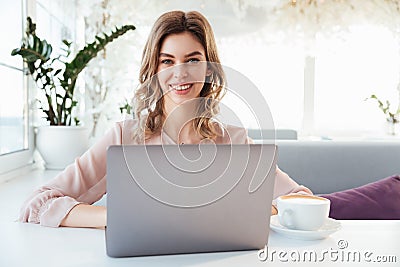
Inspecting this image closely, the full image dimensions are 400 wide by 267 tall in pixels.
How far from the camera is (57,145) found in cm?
246

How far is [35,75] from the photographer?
8.59 ft

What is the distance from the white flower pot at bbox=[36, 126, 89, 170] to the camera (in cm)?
246

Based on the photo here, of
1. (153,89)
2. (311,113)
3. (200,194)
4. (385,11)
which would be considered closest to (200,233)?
(200,194)

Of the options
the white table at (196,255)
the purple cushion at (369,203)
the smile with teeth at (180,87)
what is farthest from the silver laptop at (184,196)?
the purple cushion at (369,203)

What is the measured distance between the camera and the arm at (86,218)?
987mm

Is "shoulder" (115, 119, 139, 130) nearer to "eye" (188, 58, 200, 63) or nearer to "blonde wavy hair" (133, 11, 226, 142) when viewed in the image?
"blonde wavy hair" (133, 11, 226, 142)

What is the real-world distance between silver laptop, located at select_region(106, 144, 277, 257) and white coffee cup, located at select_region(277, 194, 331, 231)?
13 centimetres

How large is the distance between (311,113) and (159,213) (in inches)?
160

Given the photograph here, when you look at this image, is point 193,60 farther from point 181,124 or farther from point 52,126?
point 52,126

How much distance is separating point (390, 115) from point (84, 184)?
3.85 meters

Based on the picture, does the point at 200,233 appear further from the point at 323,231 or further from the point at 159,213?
the point at 323,231

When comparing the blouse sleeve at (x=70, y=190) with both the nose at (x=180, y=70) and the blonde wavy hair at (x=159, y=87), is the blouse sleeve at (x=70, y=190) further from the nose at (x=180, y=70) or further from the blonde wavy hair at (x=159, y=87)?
the nose at (x=180, y=70)

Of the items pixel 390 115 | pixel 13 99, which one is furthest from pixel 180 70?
pixel 390 115

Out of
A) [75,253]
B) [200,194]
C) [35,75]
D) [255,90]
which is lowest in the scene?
[75,253]
